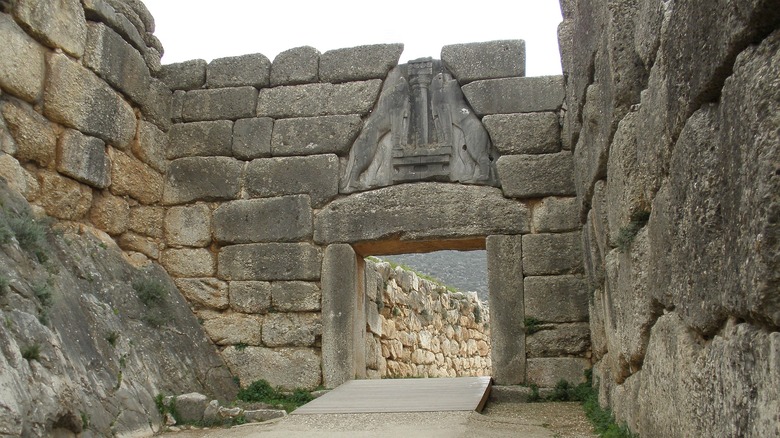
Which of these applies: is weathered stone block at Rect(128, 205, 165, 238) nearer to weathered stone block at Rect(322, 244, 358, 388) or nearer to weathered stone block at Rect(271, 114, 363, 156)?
weathered stone block at Rect(271, 114, 363, 156)

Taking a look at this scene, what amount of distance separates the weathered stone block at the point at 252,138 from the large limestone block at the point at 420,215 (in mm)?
1003

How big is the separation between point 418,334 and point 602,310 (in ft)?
18.2

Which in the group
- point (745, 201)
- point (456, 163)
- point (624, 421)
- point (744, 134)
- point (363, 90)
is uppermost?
point (363, 90)

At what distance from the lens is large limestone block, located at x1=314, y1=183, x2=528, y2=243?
716 centimetres

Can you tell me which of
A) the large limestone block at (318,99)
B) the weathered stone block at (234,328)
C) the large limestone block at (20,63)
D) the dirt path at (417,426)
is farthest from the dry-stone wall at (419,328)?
the large limestone block at (20,63)

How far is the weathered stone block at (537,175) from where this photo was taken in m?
7.13

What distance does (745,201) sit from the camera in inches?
77.5

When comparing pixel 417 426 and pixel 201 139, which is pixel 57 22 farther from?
pixel 417 426

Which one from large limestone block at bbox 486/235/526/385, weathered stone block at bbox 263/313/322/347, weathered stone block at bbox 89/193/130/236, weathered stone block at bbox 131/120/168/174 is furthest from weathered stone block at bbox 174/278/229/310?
large limestone block at bbox 486/235/526/385

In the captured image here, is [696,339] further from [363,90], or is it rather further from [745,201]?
[363,90]

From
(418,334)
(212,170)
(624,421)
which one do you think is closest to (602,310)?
(624,421)

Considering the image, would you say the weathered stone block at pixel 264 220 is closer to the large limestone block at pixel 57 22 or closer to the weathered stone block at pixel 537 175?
the weathered stone block at pixel 537 175

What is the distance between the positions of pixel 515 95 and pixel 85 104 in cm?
408

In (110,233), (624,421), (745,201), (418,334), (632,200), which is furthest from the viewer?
(418,334)
